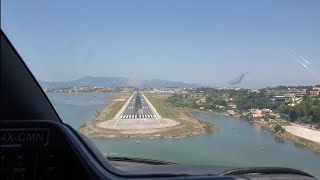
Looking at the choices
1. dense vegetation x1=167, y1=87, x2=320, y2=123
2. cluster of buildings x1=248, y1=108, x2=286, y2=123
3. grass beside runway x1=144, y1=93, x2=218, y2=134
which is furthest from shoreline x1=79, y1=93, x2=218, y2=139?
cluster of buildings x1=248, y1=108, x2=286, y2=123

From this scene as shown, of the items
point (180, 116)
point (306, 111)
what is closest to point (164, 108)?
point (180, 116)

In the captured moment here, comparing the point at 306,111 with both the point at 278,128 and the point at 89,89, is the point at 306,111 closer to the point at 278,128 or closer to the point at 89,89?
the point at 278,128

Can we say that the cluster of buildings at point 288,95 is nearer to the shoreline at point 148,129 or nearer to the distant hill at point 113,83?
the shoreline at point 148,129

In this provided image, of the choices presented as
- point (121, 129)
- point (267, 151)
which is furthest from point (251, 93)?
point (121, 129)

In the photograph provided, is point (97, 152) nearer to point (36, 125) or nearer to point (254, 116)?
point (36, 125)

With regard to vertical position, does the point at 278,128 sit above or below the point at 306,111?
below

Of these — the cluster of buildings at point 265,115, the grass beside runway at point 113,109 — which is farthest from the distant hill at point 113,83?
the cluster of buildings at point 265,115
